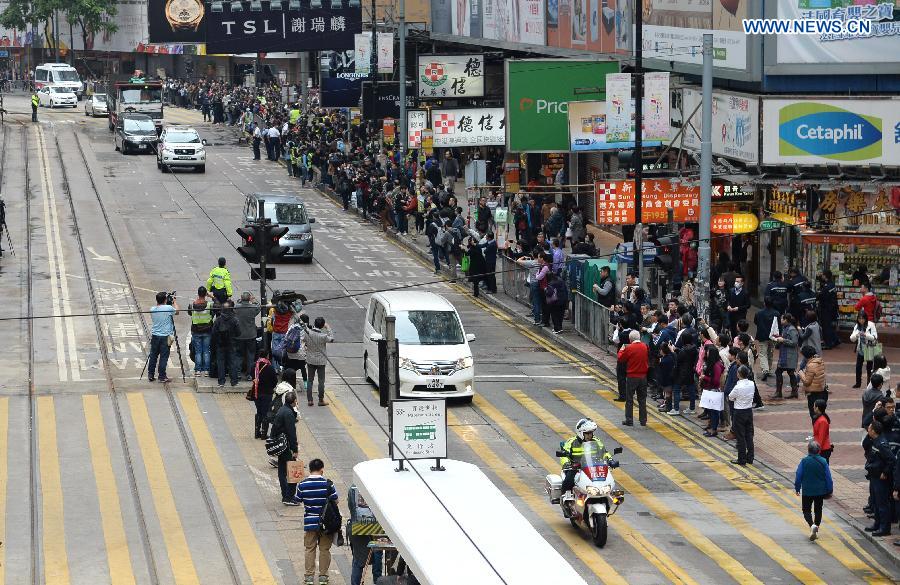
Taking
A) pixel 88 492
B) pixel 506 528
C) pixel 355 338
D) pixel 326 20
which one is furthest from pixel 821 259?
pixel 326 20

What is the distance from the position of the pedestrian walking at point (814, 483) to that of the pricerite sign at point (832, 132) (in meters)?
13.5

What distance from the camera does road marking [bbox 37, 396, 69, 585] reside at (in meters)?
19.2

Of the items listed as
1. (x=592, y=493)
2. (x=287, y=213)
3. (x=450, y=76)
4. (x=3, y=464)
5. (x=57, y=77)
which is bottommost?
(x=3, y=464)

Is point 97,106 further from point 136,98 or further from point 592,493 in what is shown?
point 592,493

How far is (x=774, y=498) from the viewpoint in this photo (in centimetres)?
2252

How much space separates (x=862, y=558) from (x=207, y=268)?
24.2 meters

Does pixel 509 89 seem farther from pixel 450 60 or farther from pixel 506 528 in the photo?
pixel 506 528

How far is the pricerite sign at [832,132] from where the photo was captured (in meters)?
32.4

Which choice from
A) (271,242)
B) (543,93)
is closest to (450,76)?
(543,93)

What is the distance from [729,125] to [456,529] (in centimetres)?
2457

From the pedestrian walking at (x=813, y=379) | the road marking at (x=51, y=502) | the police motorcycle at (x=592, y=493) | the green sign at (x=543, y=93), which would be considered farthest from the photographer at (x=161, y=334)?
the green sign at (x=543, y=93)

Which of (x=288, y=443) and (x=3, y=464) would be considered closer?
(x=288, y=443)

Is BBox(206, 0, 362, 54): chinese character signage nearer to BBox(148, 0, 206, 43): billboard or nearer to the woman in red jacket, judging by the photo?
BBox(148, 0, 206, 43): billboard

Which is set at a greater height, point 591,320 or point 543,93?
point 543,93
